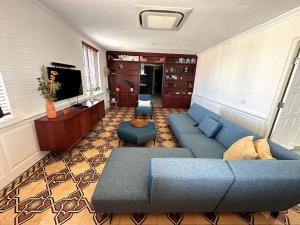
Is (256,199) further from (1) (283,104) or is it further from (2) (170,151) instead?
(1) (283,104)

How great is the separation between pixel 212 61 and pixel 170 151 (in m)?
3.86

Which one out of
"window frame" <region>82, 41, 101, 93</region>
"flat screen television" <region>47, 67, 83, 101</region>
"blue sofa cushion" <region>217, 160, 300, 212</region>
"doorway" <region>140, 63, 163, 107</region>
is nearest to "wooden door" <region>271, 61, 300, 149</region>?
"blue sofa cushion" <region>217, 160, 300, 212</region>

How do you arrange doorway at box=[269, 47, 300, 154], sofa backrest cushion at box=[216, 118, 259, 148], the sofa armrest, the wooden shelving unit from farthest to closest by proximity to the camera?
the wooden shelving unit
doorway at box=[269, 47, 300, 154]
sofa backrest cushion at box=[216, 118, 259, 148]
the sofa armrest

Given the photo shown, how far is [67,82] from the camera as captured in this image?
9.27ft

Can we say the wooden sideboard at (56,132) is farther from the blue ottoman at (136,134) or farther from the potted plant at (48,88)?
the blue ottoman at (136,134)

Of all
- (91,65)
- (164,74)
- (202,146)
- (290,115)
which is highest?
(91,65)

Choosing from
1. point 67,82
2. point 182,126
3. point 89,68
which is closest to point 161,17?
point 182,126

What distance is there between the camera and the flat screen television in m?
2.57

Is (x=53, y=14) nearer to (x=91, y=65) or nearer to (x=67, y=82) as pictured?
(x=67, y=82)

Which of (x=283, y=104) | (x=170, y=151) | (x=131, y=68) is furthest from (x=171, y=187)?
(x=131, y=68)

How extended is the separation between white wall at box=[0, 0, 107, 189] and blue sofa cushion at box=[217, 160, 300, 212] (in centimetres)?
253

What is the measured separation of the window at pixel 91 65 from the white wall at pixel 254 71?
3.94 metres

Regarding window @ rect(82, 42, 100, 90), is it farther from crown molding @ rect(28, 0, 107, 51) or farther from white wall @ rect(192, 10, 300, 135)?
white wall @ rect(192, 10, 300, 135)

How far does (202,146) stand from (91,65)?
4.19 metres
